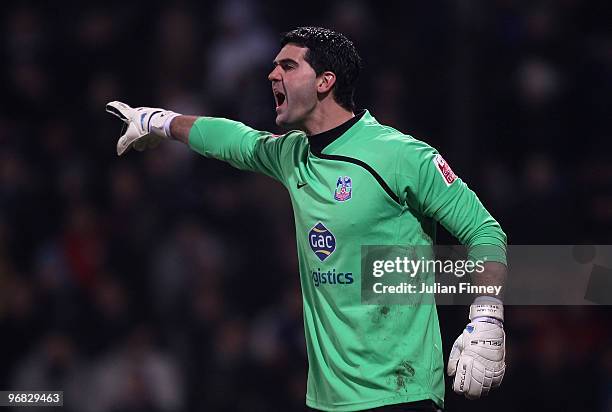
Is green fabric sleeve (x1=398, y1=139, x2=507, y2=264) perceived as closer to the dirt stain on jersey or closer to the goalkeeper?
the goalkeeper

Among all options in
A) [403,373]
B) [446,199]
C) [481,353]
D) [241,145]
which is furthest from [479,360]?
[241,145]

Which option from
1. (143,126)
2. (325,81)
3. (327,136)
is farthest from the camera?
(143,126)

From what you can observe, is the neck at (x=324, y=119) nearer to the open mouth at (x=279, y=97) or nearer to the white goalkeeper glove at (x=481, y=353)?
the open mouth at (x=279, y=97)

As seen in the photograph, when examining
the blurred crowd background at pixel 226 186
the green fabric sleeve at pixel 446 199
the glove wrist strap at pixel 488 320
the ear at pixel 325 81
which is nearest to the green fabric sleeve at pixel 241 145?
the ear at pixel 325 81

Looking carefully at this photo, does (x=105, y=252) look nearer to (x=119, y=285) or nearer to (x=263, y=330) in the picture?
(x=119, y=285)

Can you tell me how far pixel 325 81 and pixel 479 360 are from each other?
1.19 meters

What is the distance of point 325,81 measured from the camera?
386 cm

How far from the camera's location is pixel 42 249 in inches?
293

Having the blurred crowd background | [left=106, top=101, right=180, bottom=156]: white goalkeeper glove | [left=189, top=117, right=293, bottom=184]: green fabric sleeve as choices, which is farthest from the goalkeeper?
the blurred crowd background

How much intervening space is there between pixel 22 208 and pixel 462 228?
4.77 metres

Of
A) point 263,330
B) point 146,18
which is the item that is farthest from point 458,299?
point 146,18

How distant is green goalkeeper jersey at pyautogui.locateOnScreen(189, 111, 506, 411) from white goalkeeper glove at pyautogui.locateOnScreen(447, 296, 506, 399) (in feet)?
0.60

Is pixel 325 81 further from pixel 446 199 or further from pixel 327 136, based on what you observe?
pixel 446 199

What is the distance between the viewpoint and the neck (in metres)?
3.81
